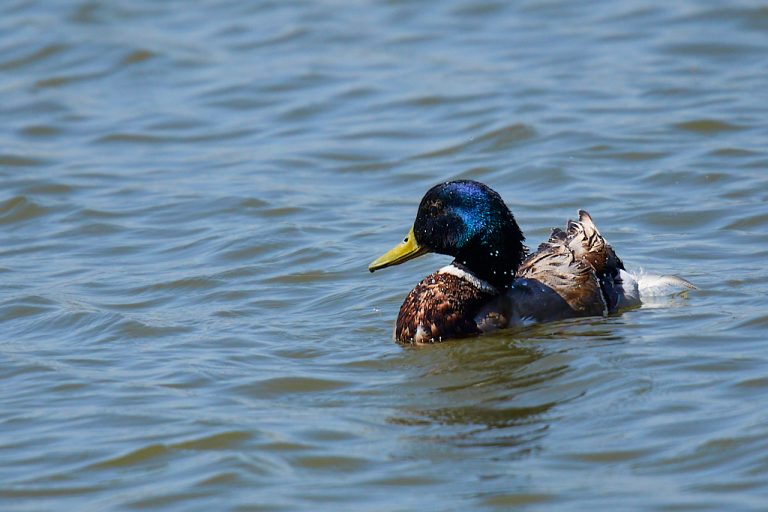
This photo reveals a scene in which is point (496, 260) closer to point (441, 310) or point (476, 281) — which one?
point (476, 281)

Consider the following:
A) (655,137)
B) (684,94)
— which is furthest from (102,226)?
(684,94)

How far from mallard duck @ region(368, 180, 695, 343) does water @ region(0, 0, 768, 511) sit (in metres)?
0.17

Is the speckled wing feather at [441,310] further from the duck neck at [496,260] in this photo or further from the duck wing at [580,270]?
the duck wing at [580,270]

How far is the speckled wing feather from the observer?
31.2 ft

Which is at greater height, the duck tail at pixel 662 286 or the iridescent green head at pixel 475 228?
the iridescent green head at pixel 475 228

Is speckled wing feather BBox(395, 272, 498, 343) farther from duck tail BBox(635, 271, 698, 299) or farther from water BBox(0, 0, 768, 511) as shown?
duck tail BBox(635, 271, 698, 299)

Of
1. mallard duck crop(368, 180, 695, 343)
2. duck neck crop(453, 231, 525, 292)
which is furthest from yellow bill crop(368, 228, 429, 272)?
duck neck crop(453, 231, 525, 292)

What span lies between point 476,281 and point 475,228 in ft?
1.24

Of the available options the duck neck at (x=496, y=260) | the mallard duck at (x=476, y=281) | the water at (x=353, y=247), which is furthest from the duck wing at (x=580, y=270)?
the duck neck at (x=496, y=260)

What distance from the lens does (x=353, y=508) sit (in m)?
6.83

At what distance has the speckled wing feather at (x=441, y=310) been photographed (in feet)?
31.2

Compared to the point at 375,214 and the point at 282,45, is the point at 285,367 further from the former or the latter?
the point at 282,45

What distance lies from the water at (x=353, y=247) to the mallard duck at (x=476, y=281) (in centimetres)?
17

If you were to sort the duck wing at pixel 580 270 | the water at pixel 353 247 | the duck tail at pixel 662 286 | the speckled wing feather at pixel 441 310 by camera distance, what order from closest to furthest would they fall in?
the water at pixel 353 247 < the speckled wing feather at pixel 441 310 < the duck wing at pixel 580 270 < the duck tail at pixel 662 286
